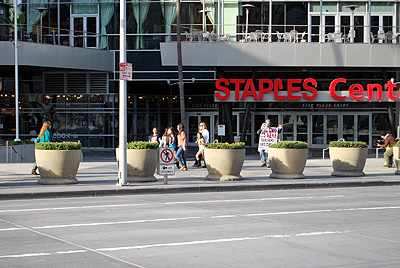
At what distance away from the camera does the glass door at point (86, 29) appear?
39469mm

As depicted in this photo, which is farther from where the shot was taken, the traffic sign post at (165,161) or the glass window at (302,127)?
the glass window at (302,127)

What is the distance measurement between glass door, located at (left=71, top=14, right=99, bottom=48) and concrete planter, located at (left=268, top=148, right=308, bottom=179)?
22352 millimetres

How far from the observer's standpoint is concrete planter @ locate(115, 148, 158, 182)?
1817 centimetres

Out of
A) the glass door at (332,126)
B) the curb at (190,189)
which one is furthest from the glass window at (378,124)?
the curb at (190,189)

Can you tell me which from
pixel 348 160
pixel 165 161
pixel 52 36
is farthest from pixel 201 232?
pixel 52 36

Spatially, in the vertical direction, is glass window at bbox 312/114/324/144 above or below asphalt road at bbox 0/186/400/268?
above

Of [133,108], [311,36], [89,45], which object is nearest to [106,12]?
[89,45]

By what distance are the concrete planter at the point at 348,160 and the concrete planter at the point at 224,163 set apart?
12.4ft

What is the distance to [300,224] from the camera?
11.3 metres

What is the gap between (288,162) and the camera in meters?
19.9

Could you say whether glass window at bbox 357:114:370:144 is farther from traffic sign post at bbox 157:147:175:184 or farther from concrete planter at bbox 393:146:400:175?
traffic sign post at bbox 157:147:175:184

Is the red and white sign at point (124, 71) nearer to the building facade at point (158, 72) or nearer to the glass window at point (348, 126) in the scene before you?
the building facade at point (158, 72)

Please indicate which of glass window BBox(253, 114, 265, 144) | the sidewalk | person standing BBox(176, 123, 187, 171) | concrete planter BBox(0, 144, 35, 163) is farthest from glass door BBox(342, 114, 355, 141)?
concrete planter BBox(0, 144, 35, 163)

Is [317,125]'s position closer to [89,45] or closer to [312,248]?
A: [89,45]
